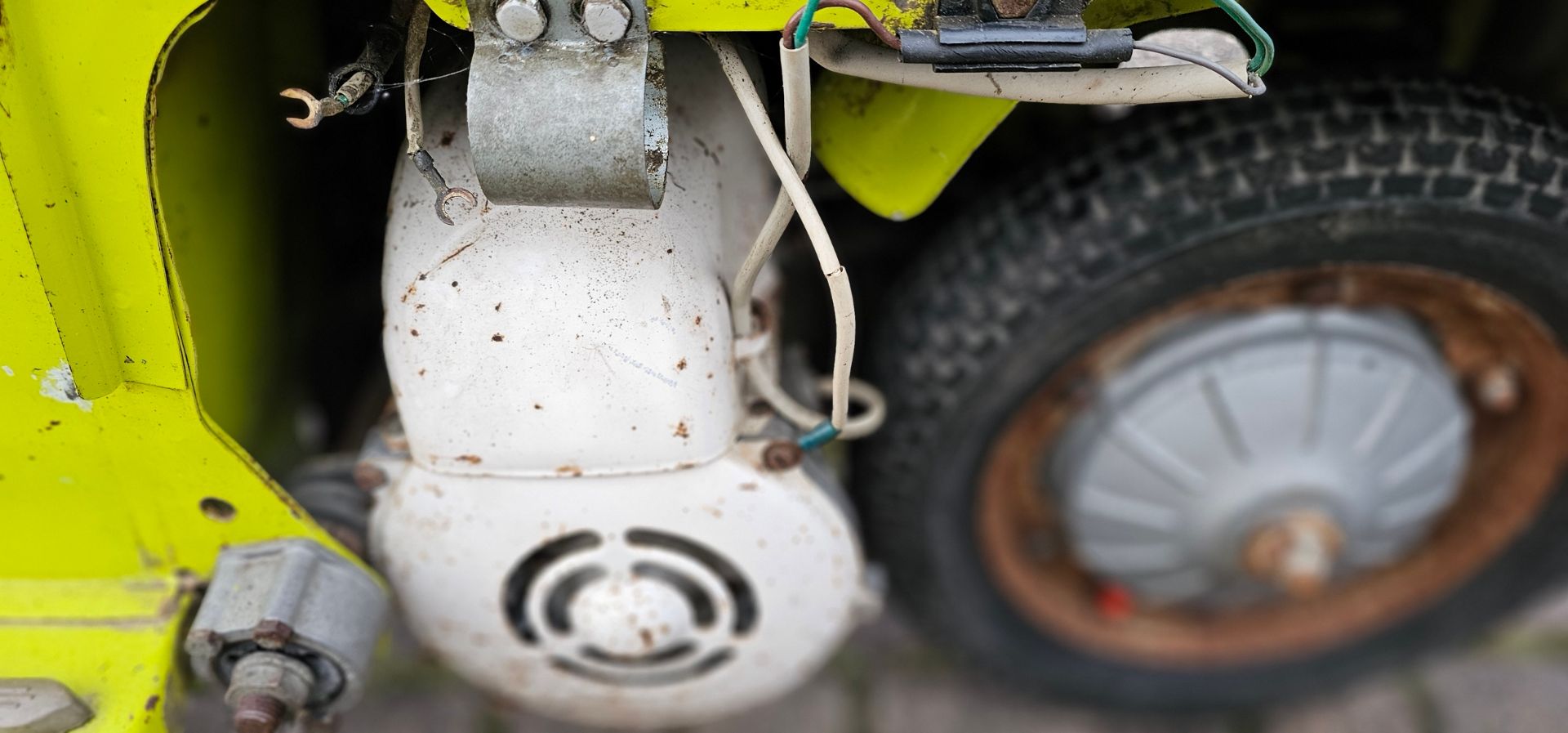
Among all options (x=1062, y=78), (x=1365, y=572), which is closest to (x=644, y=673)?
(x=1062, y=78)

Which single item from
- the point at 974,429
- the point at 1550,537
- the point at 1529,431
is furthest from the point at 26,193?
the point at 1550,537

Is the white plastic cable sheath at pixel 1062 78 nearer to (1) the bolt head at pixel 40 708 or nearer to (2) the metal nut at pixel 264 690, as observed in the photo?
(2) the metal nut at pixel 264 690

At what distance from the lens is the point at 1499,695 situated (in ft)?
4.67

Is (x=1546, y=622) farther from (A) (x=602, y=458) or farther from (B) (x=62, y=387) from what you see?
(B) (x=62, y=387)

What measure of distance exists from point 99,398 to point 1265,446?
38.3 inches

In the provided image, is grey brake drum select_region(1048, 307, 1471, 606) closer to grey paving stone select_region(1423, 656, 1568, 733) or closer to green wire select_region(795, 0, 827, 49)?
grey paving stone select_region(1423, 656, 1568, 733)

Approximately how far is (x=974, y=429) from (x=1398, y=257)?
1.19 feet

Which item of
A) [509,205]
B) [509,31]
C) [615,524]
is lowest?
[615,524]

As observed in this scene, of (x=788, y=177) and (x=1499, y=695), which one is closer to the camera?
(x=788, y=177)

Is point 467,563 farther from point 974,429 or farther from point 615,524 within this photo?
point 974,429

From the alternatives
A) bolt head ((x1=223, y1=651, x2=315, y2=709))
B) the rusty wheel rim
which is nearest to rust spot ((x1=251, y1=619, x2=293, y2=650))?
bolt head ((x1=223, y1=651, x2=315, y2=709))

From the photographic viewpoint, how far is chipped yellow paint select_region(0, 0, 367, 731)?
25.3 inches

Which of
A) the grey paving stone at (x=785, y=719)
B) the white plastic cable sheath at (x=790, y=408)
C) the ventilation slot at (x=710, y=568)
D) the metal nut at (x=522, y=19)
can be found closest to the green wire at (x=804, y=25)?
the metal nut at (x=522, y=19)

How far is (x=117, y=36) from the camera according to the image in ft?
2.08
